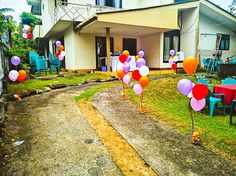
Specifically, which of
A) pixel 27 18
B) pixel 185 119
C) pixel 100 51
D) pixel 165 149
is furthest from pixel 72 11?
pixel 27 18

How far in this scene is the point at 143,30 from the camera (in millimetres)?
11672

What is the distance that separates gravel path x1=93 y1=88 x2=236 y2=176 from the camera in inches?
87.4

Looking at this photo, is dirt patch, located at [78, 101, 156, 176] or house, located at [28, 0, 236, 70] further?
house, located at [28, 0, 236, 70]

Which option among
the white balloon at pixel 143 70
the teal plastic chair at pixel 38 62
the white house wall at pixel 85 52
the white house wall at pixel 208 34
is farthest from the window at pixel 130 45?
the white balloon at pixel 143 70

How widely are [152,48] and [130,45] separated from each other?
1886 mm

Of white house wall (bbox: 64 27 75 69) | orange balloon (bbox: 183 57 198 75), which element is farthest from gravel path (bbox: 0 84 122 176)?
white house wall (bbox: 64 27 75 69)

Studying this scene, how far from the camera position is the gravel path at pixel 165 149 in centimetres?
222

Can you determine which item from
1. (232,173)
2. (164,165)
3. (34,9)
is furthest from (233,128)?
(34,9)

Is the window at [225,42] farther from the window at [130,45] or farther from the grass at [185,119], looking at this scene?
the grass at [185,119]

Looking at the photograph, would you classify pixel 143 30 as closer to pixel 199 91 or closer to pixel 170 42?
pixel 170 42

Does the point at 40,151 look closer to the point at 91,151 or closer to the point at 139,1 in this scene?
the point at 91,151

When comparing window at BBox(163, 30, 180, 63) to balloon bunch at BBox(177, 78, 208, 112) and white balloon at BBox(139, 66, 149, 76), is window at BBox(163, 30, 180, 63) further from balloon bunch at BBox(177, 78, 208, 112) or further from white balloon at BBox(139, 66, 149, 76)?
balloon bunch at BBox(177, 78, 208, 112)

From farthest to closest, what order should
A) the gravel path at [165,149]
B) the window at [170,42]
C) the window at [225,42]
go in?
the window at [225,42], the window at [170,42], the gravel path at [165,149]

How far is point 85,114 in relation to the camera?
14.1ft
